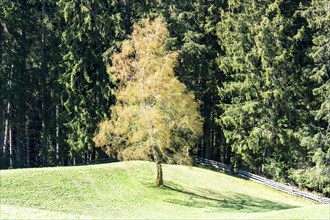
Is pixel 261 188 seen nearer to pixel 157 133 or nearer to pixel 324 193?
pixel 324 193

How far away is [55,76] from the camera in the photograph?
1316 inches

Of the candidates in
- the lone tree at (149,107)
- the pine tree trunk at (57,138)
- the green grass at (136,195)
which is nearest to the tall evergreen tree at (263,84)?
the green grass at (136,195)

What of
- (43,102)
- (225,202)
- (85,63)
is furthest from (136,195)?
(43,102)

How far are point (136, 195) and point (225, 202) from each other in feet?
17.2

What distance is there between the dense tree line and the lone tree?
20.1 feet

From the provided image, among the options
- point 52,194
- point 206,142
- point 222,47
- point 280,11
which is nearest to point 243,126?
point 206,142

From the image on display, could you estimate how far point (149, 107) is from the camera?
78.6 feet

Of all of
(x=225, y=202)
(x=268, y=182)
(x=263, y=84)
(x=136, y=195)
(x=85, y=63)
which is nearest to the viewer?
(x=136, y=195)

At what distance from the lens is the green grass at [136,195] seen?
19.6 m

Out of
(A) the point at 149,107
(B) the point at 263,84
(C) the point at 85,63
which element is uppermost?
(C) the point at 85,63

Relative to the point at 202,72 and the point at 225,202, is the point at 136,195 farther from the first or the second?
the point at 202,72

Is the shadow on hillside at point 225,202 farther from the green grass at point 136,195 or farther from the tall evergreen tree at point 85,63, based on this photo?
the tall evergreen tree at point 85,63

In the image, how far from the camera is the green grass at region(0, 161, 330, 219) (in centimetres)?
1959

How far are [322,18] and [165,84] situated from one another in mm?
13074
